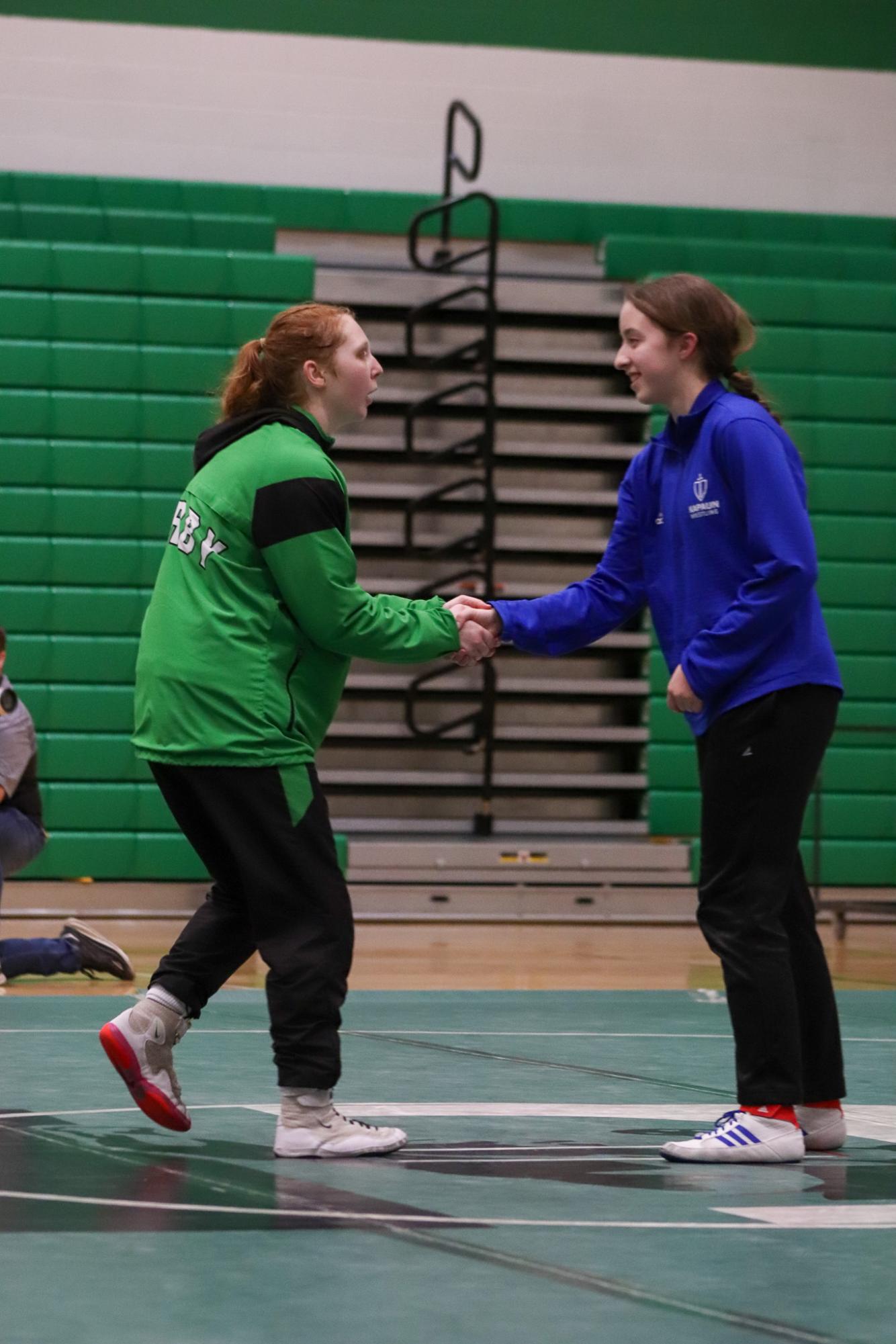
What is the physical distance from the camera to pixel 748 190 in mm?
10422

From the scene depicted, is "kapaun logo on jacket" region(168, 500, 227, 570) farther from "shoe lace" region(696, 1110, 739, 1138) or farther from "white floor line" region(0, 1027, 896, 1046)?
"white floor line" region(0, 1027, 896, 1046)

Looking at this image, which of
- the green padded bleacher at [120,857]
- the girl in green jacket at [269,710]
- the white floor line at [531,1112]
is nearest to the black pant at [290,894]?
the girl in green jacket at [269,710]

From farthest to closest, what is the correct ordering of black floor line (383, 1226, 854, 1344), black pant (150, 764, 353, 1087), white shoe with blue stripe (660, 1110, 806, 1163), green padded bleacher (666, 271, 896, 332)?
green padded bleacher (666, 271, 896, 332)
white shoe with blue stripe (660, 1110, 806, 1163)
black pant (150, 764, 353, 1087)
black floor line (383, 1226, 854, 1344)

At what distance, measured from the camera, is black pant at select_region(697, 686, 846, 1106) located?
3152 millimetres

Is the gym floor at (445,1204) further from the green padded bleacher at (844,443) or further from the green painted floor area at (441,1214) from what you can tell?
the green padded bleacher at (844,443)

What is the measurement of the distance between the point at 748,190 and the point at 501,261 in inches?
56.5

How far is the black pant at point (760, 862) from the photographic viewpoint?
10.3 feet

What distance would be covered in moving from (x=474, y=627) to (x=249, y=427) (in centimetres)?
53

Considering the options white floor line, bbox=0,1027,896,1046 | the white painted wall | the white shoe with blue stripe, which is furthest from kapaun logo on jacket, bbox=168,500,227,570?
the white painted wall

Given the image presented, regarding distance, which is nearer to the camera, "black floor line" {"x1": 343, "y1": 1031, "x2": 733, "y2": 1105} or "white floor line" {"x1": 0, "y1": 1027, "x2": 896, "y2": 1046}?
"black floor line" {"x1": 343, "y1": 1031, "x2": 733, "y2": 1105}

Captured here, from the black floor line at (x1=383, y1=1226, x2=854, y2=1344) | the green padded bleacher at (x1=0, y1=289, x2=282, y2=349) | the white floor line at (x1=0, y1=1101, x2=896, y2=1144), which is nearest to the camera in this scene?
the black floor line at (x1=383, y1=1226, x2=854, y2=1344)

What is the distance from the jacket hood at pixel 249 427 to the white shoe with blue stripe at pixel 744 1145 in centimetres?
129

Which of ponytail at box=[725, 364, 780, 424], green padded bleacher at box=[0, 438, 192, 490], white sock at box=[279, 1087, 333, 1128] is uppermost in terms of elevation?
green padded bleacher at box=[0, 438, 192, 490]

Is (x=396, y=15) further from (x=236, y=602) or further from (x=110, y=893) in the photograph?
(x=236, y=602)
